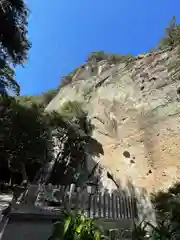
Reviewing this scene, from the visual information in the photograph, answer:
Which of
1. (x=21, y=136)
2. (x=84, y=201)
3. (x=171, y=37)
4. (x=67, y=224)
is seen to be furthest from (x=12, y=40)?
(x=171, y=37)

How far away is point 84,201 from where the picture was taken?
6480mm

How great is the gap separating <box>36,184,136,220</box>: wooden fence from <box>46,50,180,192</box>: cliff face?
382 cm

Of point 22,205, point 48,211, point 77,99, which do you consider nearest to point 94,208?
point 48,211

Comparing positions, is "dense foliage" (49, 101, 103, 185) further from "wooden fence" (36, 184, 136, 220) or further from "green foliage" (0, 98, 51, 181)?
"wooden fence" (36, 184, 136, 220)

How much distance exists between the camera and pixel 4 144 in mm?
13977

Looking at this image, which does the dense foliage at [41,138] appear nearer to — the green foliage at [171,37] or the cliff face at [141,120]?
the cliff face at [141,120]

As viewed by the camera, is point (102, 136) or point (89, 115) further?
point (89, 115)

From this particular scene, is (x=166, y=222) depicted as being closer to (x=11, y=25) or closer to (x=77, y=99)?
(x=11, y=25)

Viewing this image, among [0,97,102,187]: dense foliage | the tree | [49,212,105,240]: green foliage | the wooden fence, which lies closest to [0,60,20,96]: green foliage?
the tree

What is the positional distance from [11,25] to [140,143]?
6994 millimetres

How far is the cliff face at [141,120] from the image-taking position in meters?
10.9

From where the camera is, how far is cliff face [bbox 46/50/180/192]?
35.8 feet

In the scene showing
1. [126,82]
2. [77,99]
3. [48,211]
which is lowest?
[48,211]

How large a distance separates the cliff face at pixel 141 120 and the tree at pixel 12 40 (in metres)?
5.52
